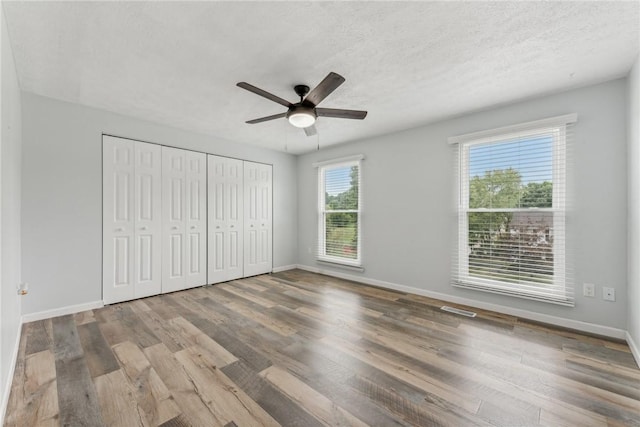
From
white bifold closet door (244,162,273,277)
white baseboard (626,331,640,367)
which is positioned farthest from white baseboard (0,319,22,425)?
white baseboard (626,331,640,367)

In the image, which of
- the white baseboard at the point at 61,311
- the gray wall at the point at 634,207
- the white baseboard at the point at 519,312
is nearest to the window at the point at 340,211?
the white baseboard at the point at 519,312

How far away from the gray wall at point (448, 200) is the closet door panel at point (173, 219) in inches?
93.6

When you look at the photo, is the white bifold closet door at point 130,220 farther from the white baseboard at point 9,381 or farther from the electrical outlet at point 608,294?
the electrical outlet at point 608,294

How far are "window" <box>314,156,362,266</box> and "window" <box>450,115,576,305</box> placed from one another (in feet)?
5.57

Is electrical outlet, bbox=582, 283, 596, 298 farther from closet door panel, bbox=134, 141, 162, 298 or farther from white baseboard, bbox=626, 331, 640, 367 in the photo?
closet door panel, bbox=134, 141, 162, 298

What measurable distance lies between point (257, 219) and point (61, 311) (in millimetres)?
2896

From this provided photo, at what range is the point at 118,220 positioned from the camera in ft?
11.5

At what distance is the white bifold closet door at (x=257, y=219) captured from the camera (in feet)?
16.4

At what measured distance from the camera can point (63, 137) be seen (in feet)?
10.2

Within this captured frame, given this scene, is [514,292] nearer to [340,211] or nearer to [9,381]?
[340,211]

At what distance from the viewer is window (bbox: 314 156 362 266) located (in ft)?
15.8

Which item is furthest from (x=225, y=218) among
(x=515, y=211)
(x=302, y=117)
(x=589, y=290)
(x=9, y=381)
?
(x=589, y=290)

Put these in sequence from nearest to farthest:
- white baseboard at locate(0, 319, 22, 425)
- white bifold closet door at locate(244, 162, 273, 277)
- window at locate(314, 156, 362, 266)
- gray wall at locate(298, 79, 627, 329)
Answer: white baseboard at locate(0, 319, 22, 425) < gray wall at locate(298, 79, 627, 329) < window at locate(314, 156, 362, 266) < white bifold closet door at locate(244, 162, 273, 277)

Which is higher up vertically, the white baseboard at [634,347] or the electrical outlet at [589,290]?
the electrical outlet at [589,290]
